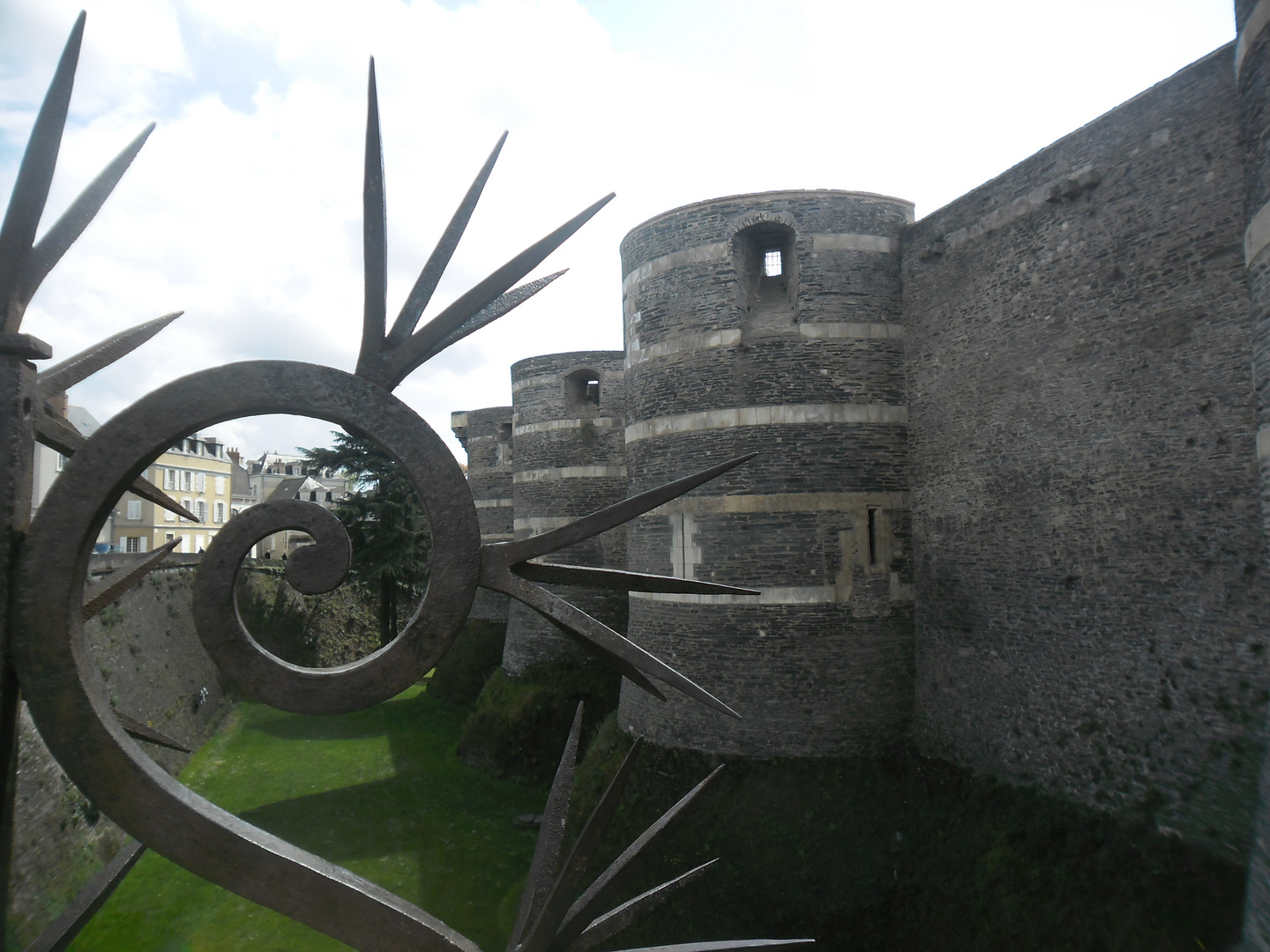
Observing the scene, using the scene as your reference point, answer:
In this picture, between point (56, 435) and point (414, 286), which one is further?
point (56, 435)

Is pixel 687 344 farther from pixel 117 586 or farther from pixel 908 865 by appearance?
pixel 117 586

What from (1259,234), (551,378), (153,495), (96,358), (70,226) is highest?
(551,378)

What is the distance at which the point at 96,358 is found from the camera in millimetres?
3840

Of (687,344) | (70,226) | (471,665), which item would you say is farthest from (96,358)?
(471,665)

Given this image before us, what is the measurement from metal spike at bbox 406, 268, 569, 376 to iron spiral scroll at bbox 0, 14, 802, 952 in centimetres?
1

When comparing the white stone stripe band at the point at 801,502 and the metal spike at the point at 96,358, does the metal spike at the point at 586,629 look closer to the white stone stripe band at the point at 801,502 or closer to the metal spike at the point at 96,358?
the metal spike at the point at 96,358

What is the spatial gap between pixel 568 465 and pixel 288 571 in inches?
653

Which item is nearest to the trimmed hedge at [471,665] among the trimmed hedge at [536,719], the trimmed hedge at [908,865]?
the trimmed hedge at [536,719]

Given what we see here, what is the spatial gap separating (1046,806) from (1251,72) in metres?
7.38

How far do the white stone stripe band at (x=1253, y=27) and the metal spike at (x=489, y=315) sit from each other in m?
4.65

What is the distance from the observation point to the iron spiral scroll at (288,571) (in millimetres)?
2955

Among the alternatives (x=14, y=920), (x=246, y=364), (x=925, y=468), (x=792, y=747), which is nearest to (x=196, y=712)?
(x=14, y=920)

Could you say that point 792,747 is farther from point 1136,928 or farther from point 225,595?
point 225,595

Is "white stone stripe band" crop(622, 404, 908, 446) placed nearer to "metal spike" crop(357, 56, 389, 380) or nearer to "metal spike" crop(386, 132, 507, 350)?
"metal spike" crop(386, 132, 507, 350)
